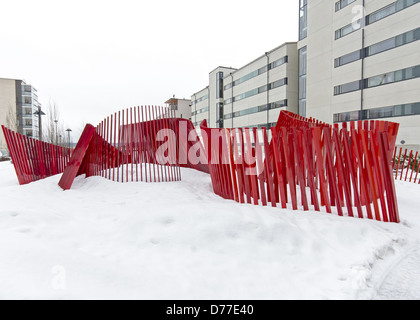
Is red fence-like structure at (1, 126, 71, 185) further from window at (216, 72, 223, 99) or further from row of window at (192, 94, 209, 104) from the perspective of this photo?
row of window at (192, 94, 209, 104)

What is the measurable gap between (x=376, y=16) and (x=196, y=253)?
2739cm

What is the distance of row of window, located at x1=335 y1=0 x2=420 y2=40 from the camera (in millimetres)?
19484

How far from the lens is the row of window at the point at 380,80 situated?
19194mm

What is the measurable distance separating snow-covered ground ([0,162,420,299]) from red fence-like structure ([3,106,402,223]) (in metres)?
0.54

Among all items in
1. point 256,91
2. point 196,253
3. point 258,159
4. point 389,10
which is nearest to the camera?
point 196,253

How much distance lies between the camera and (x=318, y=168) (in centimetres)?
400

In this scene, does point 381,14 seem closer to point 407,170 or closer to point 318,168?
point 407,170

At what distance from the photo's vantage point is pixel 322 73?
2672 centimetres

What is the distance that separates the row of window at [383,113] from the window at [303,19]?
11461 mm

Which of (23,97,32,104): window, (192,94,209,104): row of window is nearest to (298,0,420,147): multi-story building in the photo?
(192,94,209,104): row of window

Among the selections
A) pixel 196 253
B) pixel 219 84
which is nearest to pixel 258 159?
pixel 196 253
